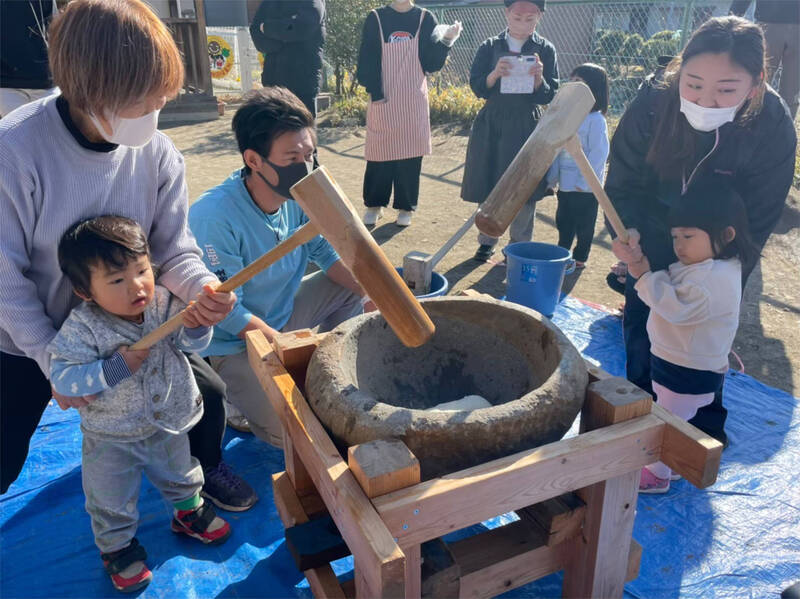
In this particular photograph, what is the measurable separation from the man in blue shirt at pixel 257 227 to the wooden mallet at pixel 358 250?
86 cm

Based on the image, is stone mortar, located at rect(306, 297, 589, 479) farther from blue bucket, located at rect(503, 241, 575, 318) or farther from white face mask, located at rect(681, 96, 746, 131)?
blue bucket, located at rect(503, 241, 575, 318)

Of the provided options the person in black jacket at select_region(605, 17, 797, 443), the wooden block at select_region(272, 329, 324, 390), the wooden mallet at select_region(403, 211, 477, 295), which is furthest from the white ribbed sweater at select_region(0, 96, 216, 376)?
the person in black jacket at select_region(605, 17, 797, 443)

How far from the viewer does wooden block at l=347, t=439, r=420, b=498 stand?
1.21 meters

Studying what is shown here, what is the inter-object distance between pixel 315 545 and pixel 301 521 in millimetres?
220

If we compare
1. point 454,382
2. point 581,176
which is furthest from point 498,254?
point 454,382

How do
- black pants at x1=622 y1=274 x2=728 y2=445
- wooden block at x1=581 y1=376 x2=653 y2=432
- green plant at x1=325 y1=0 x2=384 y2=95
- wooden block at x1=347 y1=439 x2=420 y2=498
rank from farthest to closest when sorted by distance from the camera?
green plant at x1=325 y1=0 x2=384 y2=95, black pants at x1=622 y1=274 x2=728 y2=445, wooden block at x1=581 y1=376 x2=653 y2=432, wooden block at x1=347 y1=439 x2=420 y2=498

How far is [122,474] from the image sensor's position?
1.79m

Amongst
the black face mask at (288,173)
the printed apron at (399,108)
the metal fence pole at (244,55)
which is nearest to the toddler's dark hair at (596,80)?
the printed apron at (399,108)

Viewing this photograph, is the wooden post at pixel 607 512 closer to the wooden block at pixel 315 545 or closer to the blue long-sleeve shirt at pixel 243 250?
the wooden block at pixel 315 545

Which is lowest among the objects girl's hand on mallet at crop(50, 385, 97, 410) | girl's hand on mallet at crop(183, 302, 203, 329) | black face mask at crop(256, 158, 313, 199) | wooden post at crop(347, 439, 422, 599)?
girl's hand on mallet at crop(50, 385, 97, 410)

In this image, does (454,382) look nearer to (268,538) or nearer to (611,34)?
(268,538)

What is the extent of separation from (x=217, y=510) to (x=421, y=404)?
824 millimetres

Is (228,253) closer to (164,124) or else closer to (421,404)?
(421,404)

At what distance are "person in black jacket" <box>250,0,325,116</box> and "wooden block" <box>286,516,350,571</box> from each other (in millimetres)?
→ 3809
